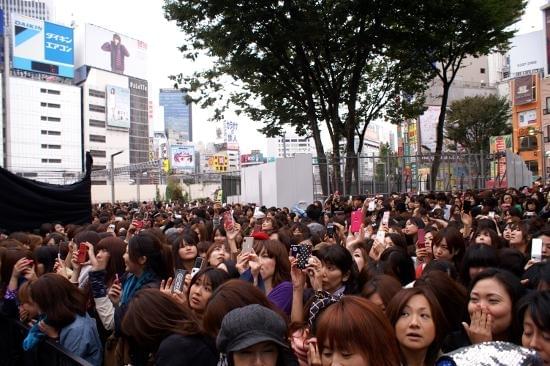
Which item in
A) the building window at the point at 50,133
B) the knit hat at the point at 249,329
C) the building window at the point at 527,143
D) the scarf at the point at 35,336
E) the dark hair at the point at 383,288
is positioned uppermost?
the building window at the point at 50,133

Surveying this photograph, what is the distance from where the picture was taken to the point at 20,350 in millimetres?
4895

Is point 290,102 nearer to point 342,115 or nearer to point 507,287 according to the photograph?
point 342,115

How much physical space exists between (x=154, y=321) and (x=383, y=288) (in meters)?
1.48

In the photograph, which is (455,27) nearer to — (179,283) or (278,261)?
(278,261)

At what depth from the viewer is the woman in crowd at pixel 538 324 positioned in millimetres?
2619

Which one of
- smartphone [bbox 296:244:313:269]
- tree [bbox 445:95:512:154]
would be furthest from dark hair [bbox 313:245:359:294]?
tree [bbox 445:95:512:154]

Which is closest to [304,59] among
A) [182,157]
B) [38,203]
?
[38,203]

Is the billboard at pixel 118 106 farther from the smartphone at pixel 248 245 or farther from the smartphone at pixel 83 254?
the smartphone at pixel 248 245

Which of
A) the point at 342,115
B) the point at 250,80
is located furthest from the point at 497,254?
the point at 342,115

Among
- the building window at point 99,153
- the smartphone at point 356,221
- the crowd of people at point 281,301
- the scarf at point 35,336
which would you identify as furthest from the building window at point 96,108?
the scarf at point 35,336

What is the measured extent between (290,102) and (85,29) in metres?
75.1

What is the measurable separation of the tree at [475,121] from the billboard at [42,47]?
2431 inches

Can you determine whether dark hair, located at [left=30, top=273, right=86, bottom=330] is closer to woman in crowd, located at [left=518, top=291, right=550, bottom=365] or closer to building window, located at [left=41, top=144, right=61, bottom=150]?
woman in crowd, located at [left=518, top=291, right=550, bottom=365]

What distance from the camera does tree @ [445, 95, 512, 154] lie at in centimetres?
4344
